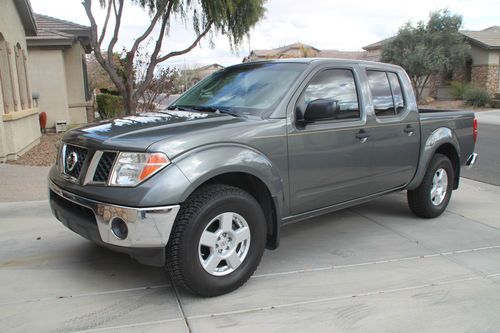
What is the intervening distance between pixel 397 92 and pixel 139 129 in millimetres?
3147

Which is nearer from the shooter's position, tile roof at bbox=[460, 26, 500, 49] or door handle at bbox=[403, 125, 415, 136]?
door handle at bbox=[403, 125, 415, 136]

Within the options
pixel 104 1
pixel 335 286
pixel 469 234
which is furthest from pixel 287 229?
pixel 104 1

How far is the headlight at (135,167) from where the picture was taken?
333 cm

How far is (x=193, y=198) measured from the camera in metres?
3.53

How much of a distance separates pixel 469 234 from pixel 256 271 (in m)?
2.71

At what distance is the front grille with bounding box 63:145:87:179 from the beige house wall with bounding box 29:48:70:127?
43.7ft

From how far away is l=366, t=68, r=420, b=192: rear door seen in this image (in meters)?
5.01

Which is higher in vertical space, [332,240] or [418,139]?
[418,139]

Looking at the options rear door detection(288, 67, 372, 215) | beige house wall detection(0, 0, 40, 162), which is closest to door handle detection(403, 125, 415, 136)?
rear door detection(288, 67, 372, 215)

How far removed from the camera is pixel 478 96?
28094 millimetres

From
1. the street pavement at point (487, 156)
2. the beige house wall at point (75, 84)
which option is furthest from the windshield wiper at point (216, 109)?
the beige house wall at point (75, 84)

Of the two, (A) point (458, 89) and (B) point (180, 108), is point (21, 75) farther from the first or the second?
(A) point (458, 89)

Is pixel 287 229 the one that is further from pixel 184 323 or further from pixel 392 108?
pixel 184 323

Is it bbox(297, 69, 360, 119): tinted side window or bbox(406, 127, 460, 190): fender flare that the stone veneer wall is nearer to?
bbox(406, 127, 460, 190): fender flare
